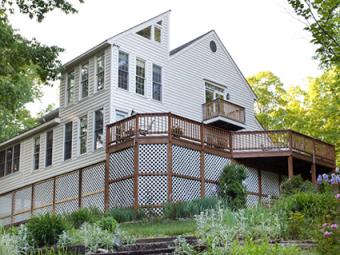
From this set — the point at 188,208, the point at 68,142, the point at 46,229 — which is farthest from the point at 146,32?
the point at 46,229

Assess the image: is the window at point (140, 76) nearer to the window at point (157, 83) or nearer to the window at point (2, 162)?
the window at point (157, 83)

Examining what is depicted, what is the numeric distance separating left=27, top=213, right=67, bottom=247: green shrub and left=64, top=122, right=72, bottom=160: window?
45.6ft

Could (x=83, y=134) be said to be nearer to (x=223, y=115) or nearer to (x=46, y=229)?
(x=223, y=115)

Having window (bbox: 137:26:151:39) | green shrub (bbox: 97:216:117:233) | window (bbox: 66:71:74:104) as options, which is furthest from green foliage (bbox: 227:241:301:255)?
window (bbox: 66:71:74:104)

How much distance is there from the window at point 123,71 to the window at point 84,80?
194cm

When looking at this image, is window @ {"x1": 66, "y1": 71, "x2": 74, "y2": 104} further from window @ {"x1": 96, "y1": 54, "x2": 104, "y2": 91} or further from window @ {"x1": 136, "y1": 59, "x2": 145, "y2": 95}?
window @ {"x1": 136, "y1": 59, "x2": 145, "y2": 95}

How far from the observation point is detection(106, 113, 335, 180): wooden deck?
66.3 ft

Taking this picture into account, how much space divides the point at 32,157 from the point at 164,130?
9.45m

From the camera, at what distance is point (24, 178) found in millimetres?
28094

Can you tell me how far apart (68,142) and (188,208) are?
9.83m

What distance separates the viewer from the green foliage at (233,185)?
20.1 meters

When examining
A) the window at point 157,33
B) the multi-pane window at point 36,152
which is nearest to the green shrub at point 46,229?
the window at point 157,33

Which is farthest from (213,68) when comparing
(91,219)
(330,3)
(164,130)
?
(330,3)

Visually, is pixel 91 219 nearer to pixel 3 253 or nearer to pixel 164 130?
pixel 3 253
